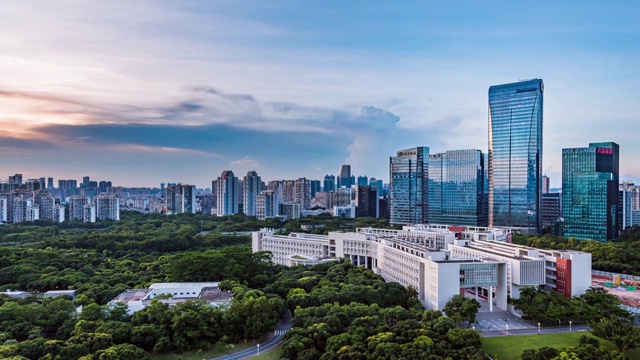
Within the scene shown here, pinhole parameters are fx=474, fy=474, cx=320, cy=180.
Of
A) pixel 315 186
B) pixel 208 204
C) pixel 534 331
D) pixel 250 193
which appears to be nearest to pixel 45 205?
pixel 250 193

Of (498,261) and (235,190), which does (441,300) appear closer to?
(498,261)

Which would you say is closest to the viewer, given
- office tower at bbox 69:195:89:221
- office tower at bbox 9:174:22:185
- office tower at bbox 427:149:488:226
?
office tower at bbox 427:149:488:226

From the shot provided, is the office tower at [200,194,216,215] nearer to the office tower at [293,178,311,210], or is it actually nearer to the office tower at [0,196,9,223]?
the office tower at [293,178,311,210]

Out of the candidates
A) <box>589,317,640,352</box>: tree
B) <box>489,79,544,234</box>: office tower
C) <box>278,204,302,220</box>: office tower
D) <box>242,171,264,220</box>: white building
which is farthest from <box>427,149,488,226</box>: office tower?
<box>589,317,640,352</box>: tree

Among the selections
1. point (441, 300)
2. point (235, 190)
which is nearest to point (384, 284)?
point (441, 300)

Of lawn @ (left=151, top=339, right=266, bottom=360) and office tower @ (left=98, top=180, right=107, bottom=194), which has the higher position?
office tower @ (left=98, top=180, right=107, bottom=194)

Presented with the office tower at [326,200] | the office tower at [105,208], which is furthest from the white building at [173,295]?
the office tower at [326,200]

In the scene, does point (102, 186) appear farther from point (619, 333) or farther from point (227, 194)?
point (619, 333)
